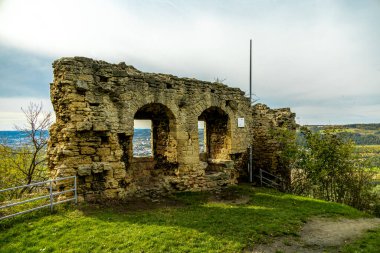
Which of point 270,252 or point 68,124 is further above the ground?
point 68,124

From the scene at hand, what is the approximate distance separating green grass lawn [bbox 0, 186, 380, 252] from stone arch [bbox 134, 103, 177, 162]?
2.87 metres

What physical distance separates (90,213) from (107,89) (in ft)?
14.3

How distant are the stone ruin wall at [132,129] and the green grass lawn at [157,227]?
1.49 m

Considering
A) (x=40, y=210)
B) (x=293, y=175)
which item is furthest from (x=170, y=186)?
(x=293, y=175)

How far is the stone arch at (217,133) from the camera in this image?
15184 millimetres

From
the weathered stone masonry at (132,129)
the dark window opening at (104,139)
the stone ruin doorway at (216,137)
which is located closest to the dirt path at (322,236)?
the weathered stone masonry at (132,129)

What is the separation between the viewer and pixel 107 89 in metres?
10.4

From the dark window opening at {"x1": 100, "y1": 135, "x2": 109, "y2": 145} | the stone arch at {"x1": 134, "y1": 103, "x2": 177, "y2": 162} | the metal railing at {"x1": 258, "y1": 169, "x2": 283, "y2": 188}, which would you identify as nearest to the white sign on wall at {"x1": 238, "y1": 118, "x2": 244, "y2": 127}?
the metal railing at {"x1": 258, "y1": 169, "x2": 283, "y2": 188}

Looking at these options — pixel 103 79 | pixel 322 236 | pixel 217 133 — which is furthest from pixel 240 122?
pixel 322 236

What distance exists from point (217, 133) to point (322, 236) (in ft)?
28.1

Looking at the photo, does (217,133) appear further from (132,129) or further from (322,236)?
(322,236)

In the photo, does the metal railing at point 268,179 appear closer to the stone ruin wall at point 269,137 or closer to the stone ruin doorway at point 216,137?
the stone ruin wall at point 269,137

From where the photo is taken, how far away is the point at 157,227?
306 inches

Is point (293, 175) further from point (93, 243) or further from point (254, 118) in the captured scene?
point (93, 243)
